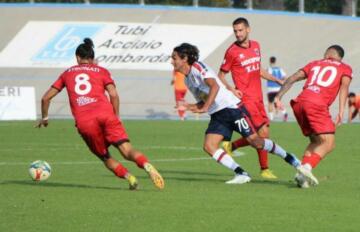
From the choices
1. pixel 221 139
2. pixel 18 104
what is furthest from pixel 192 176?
pixel 18 104

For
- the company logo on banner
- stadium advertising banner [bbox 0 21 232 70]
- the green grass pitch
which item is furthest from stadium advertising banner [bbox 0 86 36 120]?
the green grass pitch

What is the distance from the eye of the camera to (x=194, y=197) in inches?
530

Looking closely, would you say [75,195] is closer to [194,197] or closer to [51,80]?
[194,197]

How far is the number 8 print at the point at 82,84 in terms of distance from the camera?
1429 cm

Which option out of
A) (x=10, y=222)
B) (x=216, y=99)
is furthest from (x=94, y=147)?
(x=10, y=222)

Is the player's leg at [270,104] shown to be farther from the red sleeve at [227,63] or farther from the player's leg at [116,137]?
the player's leg at [116,137]

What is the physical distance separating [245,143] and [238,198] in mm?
3852

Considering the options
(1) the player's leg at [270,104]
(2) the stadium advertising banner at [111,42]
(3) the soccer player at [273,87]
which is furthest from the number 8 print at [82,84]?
(2) the stadium advertising banner at [111,42]

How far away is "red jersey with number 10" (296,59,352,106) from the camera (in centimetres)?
1503

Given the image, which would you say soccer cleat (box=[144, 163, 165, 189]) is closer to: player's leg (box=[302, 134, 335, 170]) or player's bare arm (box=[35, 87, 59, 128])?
player's bare arm (box=[35, 87, 59, 128])

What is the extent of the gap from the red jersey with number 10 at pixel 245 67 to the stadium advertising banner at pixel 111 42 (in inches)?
1019

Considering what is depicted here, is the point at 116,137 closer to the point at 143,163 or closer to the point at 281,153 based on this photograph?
the point at 143,163

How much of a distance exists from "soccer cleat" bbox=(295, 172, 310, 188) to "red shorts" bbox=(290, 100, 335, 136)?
0.78 metres

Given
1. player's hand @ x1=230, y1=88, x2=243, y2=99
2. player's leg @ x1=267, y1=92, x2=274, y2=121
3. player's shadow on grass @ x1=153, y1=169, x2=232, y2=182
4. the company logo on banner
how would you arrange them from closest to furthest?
player's hand @ x1=230, y1=88, x2=243, y2=99
player's shadow on grass @ x1=153, y1=169, x2=232, y2=182
player's leg @ x1=267, y1=92, x2=274, y2=121
the company logo on banner
